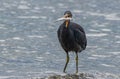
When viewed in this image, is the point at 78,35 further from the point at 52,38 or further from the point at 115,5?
the point at 115,5

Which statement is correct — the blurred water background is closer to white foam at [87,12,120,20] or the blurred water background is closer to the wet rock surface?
white foam at [87,12,120,20]

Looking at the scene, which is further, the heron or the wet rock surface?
the heron

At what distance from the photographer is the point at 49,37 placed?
2164 centimetres

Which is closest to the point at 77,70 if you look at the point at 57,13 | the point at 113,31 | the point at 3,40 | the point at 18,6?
the point at 3,40

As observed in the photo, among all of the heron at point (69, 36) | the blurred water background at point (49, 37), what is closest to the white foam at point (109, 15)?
the blurred water background at point (49, 37)

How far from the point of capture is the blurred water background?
1769 cm

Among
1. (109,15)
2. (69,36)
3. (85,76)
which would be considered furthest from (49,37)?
(85,76)

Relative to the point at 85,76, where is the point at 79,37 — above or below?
above

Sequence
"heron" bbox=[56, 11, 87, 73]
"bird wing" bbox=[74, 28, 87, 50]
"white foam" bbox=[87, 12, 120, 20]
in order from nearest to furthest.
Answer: "heron" bbox=[56, 11, 87, 73] < "bird wing" bbox=[74, 28, 87, 50] < "white foam" bbox=[87, 12, 120, 20]

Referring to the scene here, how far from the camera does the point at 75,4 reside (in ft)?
93.5

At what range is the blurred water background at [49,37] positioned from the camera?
17688 millimetres

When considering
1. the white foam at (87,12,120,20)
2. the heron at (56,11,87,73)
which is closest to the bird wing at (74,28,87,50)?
the heron at (56,11,87,73)

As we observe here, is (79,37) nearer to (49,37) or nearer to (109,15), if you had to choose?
(49,37)

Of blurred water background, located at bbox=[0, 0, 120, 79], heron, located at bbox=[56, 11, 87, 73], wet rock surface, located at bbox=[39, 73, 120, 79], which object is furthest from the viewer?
blurred water background, located at bbox=[0, 0, 120, 79]
